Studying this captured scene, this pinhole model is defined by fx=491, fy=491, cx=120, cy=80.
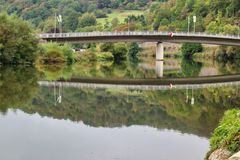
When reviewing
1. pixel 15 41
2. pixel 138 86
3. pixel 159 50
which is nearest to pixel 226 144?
pixel 138 86

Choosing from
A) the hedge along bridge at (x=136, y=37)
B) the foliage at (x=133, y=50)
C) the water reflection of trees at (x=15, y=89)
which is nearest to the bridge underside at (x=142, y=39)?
the hedge along bridge at (x=136, y=37)

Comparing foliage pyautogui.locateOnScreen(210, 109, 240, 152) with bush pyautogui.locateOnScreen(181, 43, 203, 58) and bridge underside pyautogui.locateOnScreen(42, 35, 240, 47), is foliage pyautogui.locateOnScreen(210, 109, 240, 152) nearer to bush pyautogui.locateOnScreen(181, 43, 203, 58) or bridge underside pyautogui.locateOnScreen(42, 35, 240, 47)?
bridge underside pyautogui.locateOnScreen(42, 35, 240, 47)

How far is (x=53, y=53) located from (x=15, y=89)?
50.0 metres

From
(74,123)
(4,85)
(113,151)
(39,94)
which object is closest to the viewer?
(113,151)

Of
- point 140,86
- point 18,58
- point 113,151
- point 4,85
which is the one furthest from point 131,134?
point 18,58

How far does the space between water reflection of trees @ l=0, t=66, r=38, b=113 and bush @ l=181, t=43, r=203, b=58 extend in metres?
104

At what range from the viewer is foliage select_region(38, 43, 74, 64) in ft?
322

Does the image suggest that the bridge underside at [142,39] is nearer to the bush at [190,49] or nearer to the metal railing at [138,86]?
the metal railing at [138,86]

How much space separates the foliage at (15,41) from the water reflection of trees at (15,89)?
20793 mm

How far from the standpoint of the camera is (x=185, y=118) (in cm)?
3766

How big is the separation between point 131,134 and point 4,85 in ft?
87.5

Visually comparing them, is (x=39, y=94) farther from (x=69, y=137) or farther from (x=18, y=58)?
(x=18, y=58)

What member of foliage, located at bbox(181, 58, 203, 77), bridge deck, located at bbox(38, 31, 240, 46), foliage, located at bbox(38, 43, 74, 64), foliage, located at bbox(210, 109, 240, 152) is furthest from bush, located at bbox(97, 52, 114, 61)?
foliage, located at bbox(210, 109, 240, 152)

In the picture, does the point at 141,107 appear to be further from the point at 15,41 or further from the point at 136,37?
the point at 136,37
